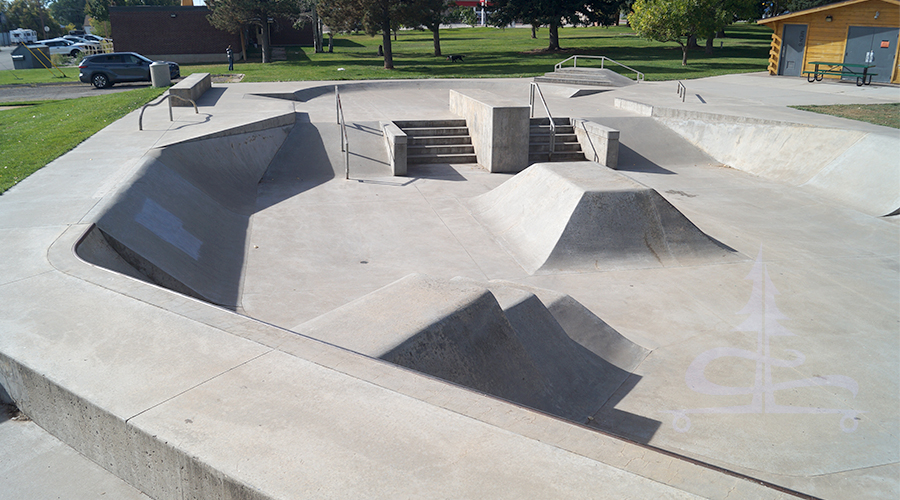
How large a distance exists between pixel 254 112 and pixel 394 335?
14.0 meters

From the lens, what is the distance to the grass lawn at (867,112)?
16.4 m

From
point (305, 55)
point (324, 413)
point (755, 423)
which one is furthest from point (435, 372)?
point (305, 55)

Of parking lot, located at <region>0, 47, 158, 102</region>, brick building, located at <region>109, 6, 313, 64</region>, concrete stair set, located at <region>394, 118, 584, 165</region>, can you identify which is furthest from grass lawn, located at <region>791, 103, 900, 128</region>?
brick building, located at <region>109, 6, 313, 64</region>

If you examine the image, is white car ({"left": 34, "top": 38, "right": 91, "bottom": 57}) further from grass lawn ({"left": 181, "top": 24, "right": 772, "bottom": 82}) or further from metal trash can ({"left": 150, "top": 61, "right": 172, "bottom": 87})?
metal trash can ({"left": 150, "top": 61, "right": 172, "bottom": 87})

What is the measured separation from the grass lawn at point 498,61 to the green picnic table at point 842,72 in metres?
4.15

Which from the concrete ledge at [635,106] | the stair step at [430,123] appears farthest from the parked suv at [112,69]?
the concrete ledge at [635,106]

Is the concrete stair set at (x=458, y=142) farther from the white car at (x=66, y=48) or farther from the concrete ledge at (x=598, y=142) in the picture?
the white car at (x=66, y=48)

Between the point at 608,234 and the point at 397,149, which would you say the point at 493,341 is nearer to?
the point at 608,234

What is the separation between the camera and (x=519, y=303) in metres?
6.49

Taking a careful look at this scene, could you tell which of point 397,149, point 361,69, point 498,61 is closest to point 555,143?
point 397,149

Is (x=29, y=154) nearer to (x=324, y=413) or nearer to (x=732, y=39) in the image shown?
(x=324, y=413)

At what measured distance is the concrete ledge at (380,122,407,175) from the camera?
14.8 metres

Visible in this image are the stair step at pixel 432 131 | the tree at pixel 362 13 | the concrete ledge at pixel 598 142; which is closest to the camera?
the concrete ledge at pixel 598 142

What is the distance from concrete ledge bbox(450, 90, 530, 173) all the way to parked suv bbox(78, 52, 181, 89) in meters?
18.3
